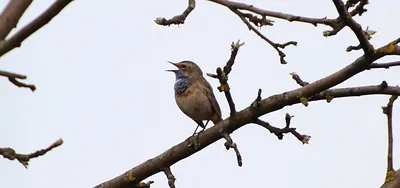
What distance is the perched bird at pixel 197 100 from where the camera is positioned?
7605mm

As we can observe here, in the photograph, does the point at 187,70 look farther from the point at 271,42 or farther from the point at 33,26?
the point at 33,26

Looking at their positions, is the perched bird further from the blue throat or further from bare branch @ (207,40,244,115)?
bare branch @ (207,40,244,115)

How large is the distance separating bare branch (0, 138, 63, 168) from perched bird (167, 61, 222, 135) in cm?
447

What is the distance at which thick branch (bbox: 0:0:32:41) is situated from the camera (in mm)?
2588

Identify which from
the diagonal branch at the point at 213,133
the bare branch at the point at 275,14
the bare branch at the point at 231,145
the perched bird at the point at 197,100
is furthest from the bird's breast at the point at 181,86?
the bare branch at the point at 275,14

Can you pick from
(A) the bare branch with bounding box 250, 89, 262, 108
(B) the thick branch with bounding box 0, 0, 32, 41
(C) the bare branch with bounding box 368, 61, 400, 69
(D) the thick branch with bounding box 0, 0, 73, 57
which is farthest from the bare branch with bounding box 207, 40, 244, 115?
(B) the thick branch with bounding box 0, 0, 32, 41

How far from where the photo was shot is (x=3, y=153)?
3.00m

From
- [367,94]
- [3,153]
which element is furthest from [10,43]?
[367,94]

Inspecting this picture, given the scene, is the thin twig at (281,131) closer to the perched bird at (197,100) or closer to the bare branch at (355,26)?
the bare branch at (355,26)

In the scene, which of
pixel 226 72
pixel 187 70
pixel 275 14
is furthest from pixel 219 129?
pixel 187 70

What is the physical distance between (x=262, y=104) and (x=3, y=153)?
189cm

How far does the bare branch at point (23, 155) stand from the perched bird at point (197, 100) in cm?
447

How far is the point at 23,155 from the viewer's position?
10.1 ft

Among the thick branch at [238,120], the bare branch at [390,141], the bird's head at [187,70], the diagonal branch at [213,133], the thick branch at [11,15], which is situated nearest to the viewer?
the thick branch at [11,15]
